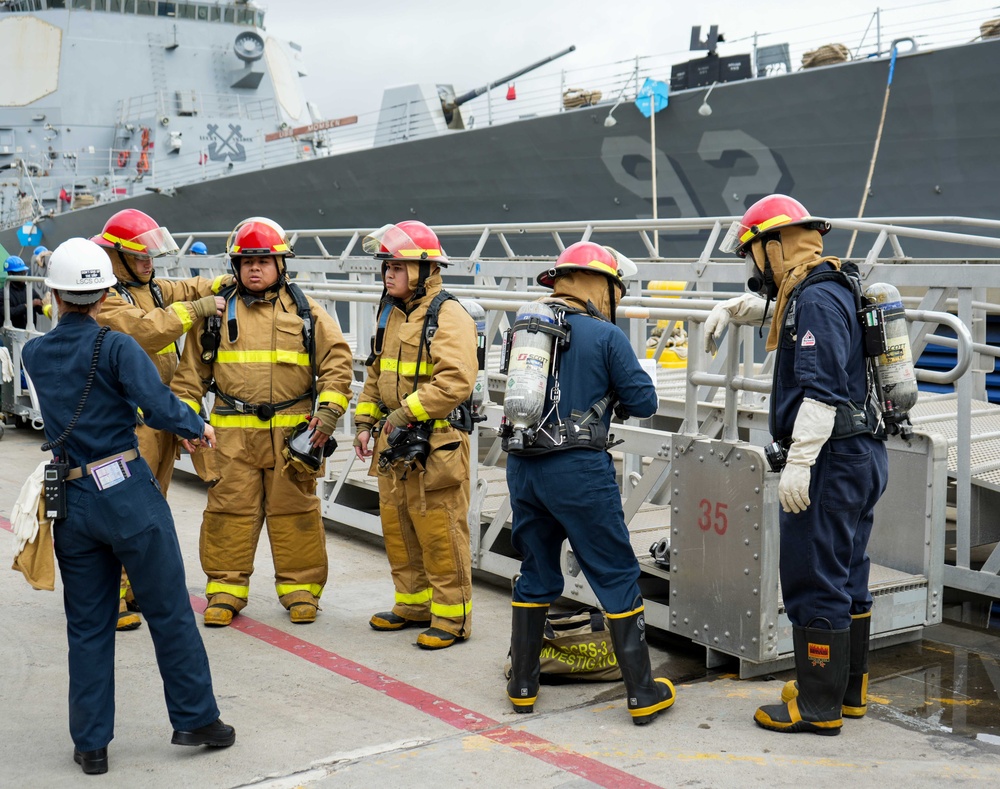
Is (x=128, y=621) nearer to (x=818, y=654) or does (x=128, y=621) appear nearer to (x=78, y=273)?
(x=78, y=273)

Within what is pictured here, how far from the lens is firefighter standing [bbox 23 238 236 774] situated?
139 inches

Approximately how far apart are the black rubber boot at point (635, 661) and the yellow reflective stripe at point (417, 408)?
124 centimetres

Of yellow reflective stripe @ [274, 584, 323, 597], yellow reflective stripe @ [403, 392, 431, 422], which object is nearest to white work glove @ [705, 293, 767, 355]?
yellow reflective stripe @ [403, 392, 431, 422]

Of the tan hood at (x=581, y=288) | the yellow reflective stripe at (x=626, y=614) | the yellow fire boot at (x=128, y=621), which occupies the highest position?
the tan hood at (x=581, y=288)

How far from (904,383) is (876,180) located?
42.8ft

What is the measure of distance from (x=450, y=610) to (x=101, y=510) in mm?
1859

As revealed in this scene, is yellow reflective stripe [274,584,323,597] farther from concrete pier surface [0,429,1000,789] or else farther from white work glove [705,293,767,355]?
white work glove [705,293,767,355]

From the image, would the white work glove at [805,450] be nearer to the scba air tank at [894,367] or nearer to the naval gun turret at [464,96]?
the scba air tank at [894,367]

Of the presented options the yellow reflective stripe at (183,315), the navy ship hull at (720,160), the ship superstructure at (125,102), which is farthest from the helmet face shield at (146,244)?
the ship superstructure at (125,102)

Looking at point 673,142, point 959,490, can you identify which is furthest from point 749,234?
point 673,142

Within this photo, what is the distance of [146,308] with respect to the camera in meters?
5.39

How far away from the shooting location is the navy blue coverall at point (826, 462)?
12.1ft

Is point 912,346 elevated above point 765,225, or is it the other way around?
point 765,225

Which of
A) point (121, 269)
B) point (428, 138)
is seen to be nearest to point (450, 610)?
point (121, 269)
